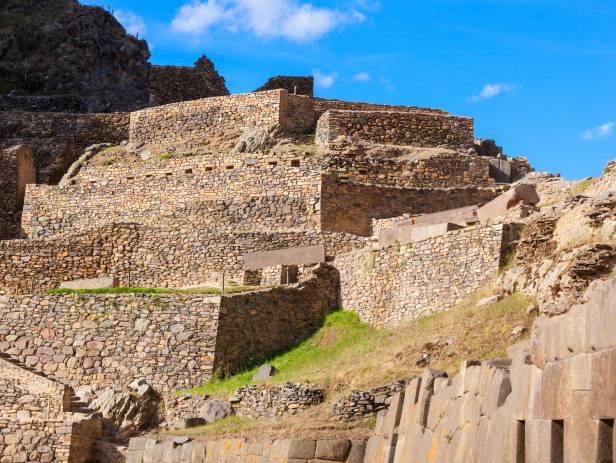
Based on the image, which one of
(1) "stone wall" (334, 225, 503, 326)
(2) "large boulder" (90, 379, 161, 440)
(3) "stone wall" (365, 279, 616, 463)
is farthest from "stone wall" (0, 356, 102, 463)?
(3) "stone wall" (365, 279, 616, 463)

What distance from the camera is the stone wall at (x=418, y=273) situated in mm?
23859

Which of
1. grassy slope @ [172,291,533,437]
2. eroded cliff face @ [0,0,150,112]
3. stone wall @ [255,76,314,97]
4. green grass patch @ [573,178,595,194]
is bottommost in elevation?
grassy slope @ [172,291,533,437]

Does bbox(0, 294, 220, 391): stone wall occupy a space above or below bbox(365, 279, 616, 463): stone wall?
above

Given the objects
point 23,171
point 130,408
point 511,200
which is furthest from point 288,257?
point 23,171


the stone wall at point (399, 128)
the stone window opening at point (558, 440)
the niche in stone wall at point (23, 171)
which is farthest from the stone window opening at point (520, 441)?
the niche in stone wall at point (23, 171)

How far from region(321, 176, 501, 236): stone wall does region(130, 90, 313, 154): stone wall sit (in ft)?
14.3

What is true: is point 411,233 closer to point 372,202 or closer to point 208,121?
point 372,202

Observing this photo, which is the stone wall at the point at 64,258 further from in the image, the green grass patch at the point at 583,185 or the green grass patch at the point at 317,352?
the green grass patch at the point at 583,185

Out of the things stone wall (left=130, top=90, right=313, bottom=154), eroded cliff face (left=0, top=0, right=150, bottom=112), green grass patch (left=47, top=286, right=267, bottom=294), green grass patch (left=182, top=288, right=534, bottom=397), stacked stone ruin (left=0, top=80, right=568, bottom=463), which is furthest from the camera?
eroded cliff face (left=0, top=0, right=150, bottom=112)

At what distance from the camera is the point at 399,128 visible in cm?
3509

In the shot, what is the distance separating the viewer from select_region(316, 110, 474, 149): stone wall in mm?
34500

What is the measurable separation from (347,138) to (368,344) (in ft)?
35.1

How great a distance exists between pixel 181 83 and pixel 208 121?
7841mm

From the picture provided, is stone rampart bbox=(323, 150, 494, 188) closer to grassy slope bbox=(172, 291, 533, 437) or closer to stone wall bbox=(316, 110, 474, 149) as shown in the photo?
stone wall bbox=(316, 110, 474, 149)
